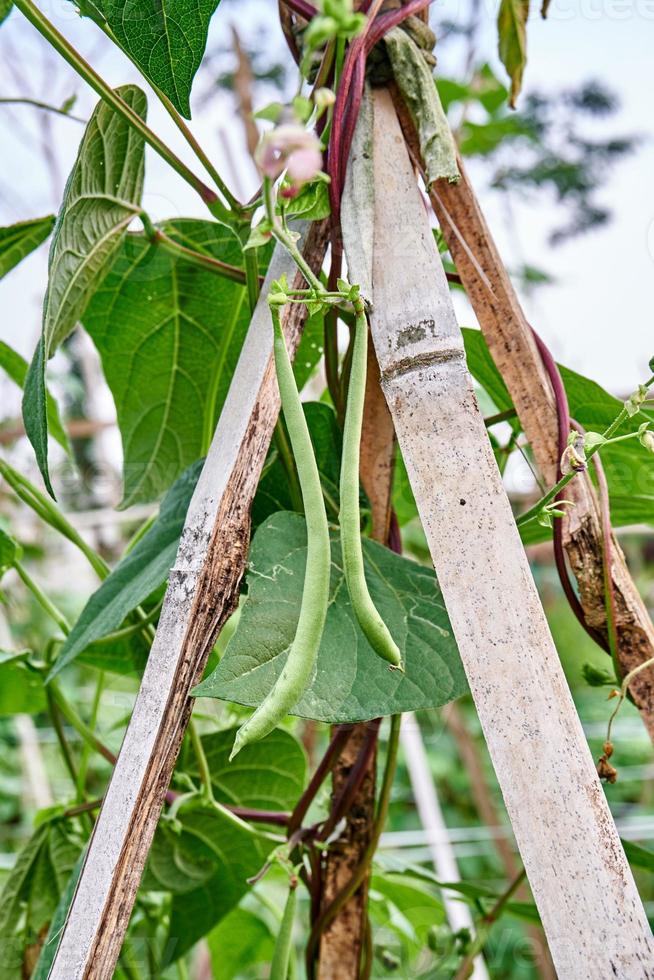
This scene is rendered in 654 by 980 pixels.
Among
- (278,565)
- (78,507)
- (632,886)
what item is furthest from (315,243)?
(78,507)

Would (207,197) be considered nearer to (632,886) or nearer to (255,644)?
(255,644)

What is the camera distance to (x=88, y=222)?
16.5 inches

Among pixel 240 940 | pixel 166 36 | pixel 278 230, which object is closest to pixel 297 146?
pixel 278 230

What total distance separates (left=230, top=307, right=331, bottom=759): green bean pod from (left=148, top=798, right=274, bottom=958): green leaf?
0.28 meters

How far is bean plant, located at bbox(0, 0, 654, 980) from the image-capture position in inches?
11.6

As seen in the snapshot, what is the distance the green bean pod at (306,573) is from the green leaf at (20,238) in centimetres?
30

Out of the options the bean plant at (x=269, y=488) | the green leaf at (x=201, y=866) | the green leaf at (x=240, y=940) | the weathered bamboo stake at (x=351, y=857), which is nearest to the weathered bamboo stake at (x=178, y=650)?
the bean plant at (x=269, y=488)

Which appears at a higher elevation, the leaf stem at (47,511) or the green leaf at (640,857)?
the leaf stem at (47,511)

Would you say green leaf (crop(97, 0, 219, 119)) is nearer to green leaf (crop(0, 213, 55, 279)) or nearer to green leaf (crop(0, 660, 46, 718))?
green leaf (crop(0, 213, 55, 279))

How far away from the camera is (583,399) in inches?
20.6

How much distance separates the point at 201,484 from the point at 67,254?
133 mm

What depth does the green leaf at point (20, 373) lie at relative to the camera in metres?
0.60

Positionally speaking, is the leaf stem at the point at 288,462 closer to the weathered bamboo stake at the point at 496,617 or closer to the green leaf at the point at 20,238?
the weathered bamboo stake at the point at 496,617

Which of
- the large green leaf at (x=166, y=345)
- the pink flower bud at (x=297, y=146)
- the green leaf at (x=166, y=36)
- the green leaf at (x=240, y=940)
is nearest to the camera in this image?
the pink flower bud at (x=297, y=146)
